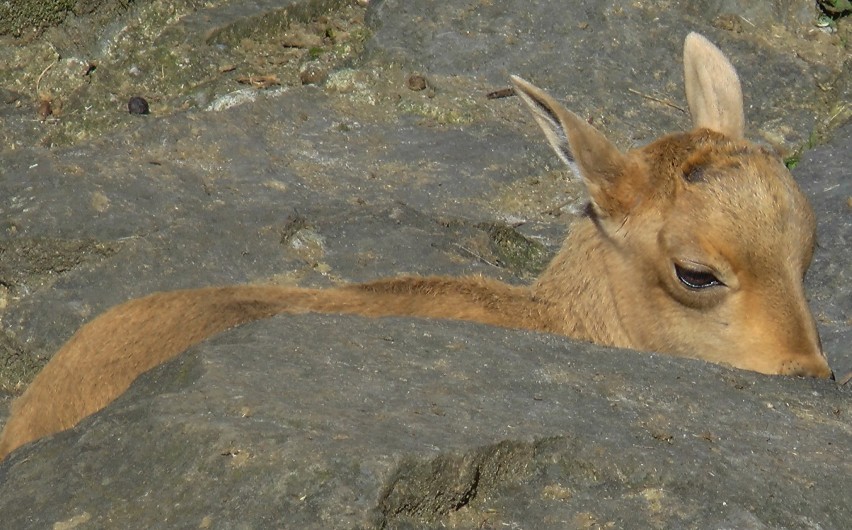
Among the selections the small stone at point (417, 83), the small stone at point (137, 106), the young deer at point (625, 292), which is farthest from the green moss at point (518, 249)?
the small stone at point (137, 106)

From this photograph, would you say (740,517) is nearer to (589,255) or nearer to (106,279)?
(589,255)

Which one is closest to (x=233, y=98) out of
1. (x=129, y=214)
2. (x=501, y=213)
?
(x=129, y=214)

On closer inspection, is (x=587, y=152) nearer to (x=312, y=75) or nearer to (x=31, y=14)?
(x=312, y=75)

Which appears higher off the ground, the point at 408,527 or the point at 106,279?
the point at 408,527

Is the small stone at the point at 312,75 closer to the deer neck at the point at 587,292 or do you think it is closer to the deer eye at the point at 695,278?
the deer neck at the point at 587,292

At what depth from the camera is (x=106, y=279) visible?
21.8 feet

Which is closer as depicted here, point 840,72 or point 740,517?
point 740,517

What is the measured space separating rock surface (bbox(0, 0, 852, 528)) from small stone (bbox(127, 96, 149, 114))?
158 millimetres

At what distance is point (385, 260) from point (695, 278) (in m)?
1.94

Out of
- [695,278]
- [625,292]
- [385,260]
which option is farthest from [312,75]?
[695,278]

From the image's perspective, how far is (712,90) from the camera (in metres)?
6.55

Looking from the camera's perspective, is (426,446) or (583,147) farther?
(583,147)

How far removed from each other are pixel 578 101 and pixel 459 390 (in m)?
4.71

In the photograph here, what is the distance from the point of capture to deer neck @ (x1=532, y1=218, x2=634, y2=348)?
600cm
